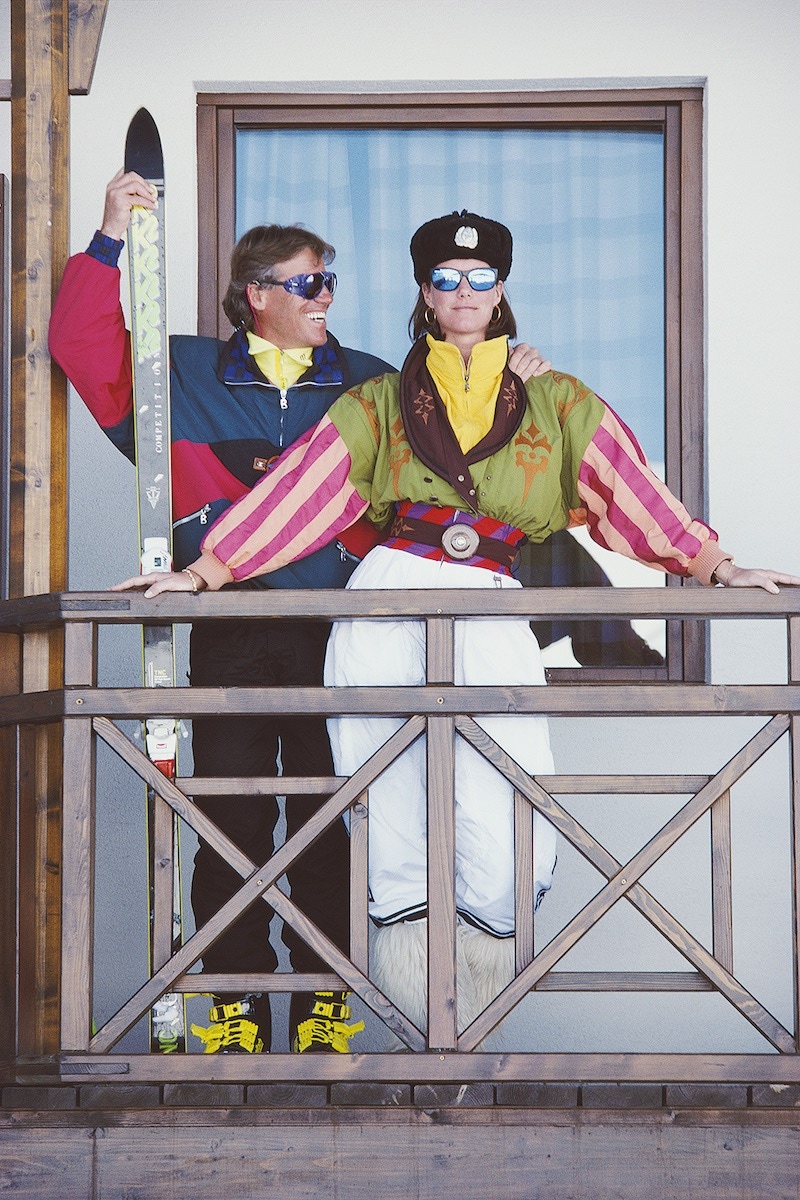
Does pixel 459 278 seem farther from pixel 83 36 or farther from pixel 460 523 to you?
pixel 83 36

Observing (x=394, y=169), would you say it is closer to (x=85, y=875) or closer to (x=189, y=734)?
(x=189, y=734)

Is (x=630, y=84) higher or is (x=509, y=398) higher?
(x=630, y=84)

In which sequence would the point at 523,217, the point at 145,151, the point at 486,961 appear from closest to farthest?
the point at 486,961 < the point at 145,151 < the point at 523,217

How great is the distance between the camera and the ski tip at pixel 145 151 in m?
3.03

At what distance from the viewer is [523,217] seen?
4.17m

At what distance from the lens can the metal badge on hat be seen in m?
2.87

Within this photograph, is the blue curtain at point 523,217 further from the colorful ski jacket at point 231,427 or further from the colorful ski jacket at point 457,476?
the colorful ski jacket at point 457,476

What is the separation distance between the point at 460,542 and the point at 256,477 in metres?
0.59

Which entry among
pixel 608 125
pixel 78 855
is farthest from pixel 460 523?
pixel 608 125

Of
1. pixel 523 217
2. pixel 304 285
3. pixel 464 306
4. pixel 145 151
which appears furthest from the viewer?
pixel 523 217

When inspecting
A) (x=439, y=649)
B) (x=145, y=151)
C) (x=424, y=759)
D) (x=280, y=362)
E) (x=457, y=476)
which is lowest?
(x=424, y=759)

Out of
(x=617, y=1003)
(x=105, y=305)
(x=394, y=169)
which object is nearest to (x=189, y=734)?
(x=105, y=305)

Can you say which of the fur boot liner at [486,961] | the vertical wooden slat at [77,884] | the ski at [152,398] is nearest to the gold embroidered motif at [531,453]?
the ski at [152,398]

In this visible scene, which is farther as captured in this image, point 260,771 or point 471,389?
point 260,771
